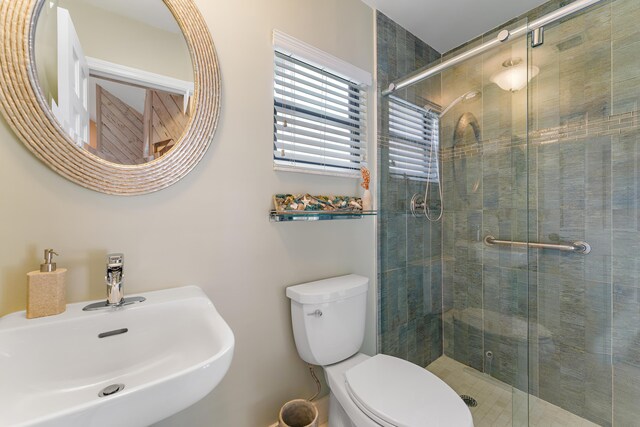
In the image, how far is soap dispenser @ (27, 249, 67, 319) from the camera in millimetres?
763

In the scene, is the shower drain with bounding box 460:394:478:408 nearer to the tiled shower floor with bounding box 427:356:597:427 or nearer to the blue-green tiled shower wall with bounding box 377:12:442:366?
the tiled shower floor with bounding box 427:356:597:427

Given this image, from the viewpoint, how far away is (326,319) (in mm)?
1272

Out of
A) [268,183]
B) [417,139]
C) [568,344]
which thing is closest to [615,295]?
[568,344]

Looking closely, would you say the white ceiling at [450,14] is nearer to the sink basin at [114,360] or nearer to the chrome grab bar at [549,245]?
the chrome grab bar at [549,245]

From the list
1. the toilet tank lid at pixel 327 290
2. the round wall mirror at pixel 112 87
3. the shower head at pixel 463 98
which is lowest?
the toilet tank lid at pixel 327 290

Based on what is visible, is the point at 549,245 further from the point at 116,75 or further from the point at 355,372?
the point at 116,75

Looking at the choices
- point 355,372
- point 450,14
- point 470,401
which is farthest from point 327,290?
point 450,14

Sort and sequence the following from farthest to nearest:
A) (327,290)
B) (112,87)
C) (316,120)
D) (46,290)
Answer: (316,120)
(327,290)
(112,87)
(46,290)

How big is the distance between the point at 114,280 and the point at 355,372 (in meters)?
0.99

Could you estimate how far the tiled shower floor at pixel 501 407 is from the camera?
142cm

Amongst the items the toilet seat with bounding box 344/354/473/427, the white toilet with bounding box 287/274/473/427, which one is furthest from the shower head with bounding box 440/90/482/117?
the toilet seat with bounding box 344/354/473/427

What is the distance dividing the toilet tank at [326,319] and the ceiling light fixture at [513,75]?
127 centimetres

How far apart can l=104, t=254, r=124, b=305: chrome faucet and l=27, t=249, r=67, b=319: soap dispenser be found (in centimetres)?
11

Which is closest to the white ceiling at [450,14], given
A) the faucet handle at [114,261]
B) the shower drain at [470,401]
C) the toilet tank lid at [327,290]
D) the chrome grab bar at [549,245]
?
the chrome grab bar at [549,245]
